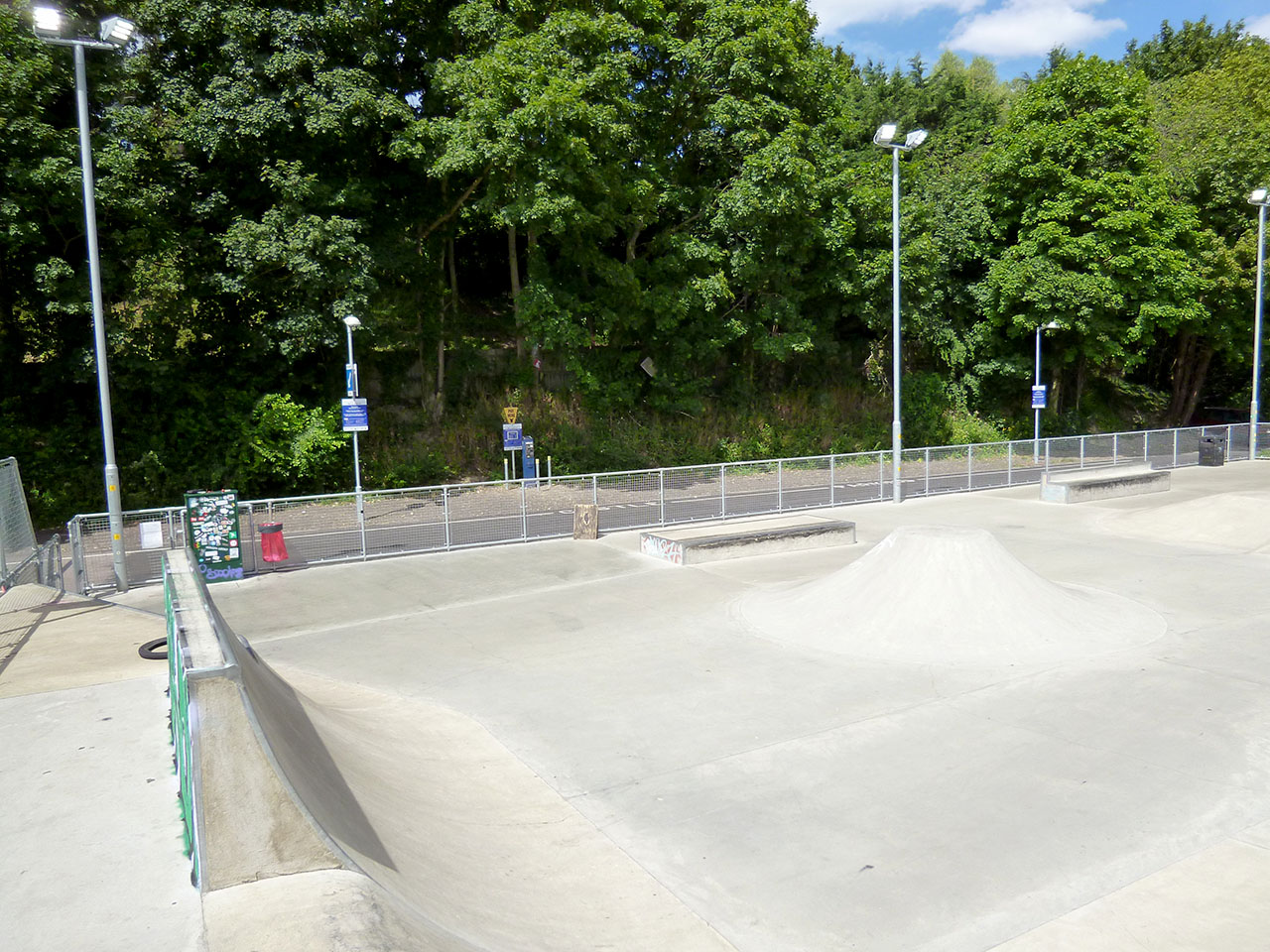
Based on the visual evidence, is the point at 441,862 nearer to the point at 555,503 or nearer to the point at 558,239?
the point at 555,503

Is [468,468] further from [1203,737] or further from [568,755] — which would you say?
[1203,737]

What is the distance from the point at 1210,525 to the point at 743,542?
9.73 metres

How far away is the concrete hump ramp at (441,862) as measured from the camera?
4.21 meters

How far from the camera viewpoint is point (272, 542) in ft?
53.7

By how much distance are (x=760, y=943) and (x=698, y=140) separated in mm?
29730

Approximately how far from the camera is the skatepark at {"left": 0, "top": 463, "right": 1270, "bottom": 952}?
505cm

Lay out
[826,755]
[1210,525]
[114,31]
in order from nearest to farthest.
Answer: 1. [826,755]
2. [114,31]
3. [1210,525]

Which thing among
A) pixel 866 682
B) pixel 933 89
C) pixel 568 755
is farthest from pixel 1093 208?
pixel 568 755

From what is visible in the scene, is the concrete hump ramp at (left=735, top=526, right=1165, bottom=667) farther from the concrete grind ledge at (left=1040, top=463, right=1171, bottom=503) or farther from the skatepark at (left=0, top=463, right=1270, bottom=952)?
the concrete grind ledge at (left=1040, top=463, right=1171, bottom=503)

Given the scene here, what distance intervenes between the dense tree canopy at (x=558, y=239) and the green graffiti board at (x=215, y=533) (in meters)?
8.74

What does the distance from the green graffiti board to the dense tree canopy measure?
28.7 ft

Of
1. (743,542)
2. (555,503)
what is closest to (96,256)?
(555,503)

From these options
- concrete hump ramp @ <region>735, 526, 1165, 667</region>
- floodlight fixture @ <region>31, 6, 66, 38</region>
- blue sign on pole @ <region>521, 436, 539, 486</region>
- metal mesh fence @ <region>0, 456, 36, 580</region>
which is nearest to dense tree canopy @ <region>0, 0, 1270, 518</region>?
blue sign on pole @ <region>521, 436, 539, 486</region>

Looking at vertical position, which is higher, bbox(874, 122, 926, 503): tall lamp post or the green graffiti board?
bbox(874, 122, 926, 503): tall lamp post
